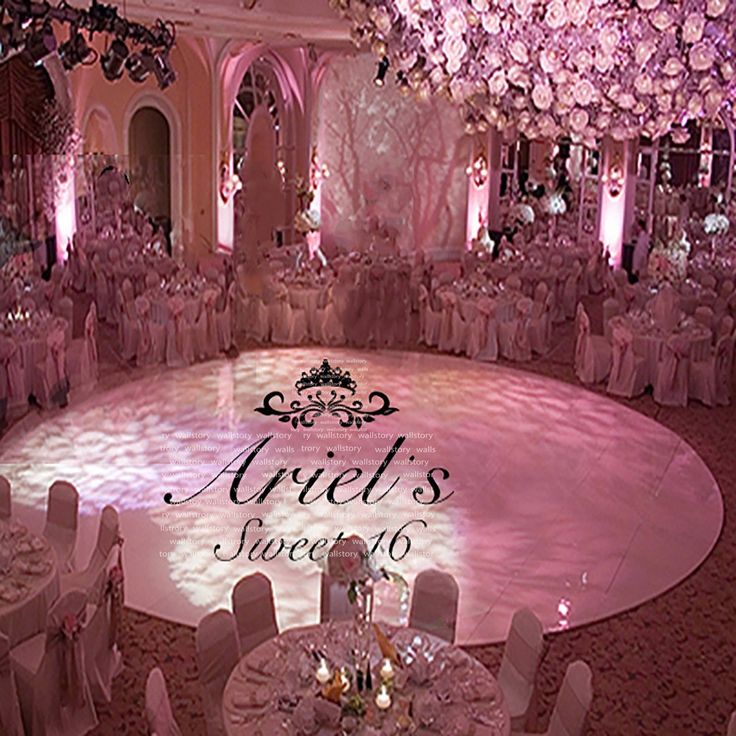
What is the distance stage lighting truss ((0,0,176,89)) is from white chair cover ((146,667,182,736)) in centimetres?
569

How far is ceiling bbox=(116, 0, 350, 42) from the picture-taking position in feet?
40.1

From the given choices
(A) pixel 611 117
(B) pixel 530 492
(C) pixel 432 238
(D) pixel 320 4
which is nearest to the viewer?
(A) pixel 611 117

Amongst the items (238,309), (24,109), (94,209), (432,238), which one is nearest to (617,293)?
(238,309)

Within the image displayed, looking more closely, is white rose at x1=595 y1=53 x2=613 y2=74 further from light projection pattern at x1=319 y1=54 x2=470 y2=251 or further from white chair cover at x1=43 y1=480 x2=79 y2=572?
light projection pattern at x1=319 y1=54 x2=470 y2=251

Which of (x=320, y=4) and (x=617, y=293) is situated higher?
(x=320, y=4)

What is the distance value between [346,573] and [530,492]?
158 inches

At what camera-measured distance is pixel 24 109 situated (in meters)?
15.6

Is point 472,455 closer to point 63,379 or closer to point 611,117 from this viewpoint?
point 63,379

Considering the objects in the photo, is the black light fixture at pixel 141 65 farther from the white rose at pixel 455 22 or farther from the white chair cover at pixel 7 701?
the white rose at pixel 455 22

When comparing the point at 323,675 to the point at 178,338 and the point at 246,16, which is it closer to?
the point at 178,338

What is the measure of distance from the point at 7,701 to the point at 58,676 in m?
0.25

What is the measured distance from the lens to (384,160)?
18.9 meters

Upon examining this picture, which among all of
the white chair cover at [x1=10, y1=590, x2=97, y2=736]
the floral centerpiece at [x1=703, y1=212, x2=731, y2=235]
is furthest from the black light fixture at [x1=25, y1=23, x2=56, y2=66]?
the floral centerpiece at [x1=703, y1=212, x2=731, y2=235]

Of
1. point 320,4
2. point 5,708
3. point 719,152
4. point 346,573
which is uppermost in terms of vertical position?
point 320,4
